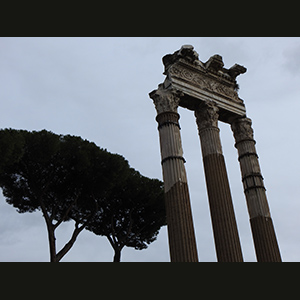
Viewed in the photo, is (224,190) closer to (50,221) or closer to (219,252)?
(219,252)

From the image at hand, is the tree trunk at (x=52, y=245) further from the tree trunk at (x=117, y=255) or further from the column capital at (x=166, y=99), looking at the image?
the column capital at (x=166, y=99)

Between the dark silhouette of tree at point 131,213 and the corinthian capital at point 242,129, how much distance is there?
787 cm

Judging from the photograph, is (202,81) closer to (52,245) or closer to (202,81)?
(202,81)

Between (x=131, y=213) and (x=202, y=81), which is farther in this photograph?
(x=131, y=213)

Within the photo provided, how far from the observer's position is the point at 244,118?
15195mm

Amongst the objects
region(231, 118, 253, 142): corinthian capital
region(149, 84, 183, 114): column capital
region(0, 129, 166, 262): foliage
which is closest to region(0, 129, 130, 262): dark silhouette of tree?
region(0, 129, 166, 262): foliage

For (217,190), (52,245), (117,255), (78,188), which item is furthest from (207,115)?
(117,255)

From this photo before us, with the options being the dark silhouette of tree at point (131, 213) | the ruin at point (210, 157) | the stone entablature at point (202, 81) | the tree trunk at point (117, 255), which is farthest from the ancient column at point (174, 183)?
the tree trunk at point (117, 255)

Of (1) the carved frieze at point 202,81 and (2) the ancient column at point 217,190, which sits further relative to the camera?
(1) the carved frieze at point 202,81

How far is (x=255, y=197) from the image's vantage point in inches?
534

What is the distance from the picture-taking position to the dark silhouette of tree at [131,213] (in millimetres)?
21344

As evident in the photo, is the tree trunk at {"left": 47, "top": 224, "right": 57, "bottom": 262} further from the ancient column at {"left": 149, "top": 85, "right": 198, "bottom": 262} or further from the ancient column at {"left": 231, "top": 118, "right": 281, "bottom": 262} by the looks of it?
the ancient column at {"left": 231, "top": 118, "right": 281, "bottom": 262}

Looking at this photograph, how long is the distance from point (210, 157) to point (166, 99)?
2452 millimetres
